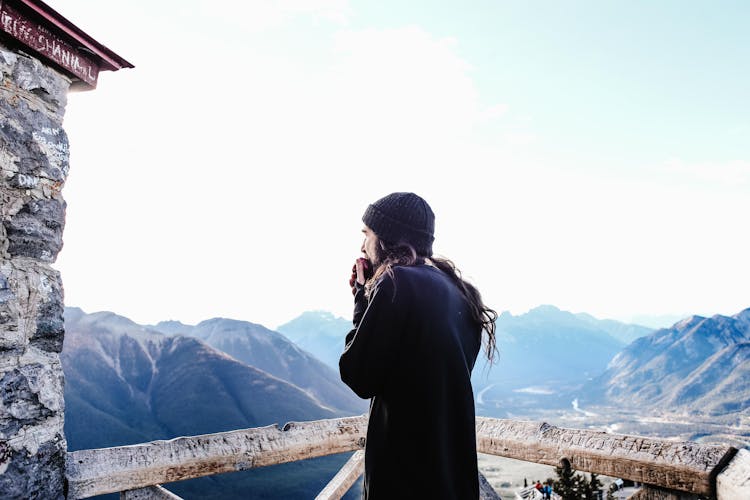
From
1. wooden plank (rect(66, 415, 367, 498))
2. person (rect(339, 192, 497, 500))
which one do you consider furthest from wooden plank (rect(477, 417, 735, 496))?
wooden plank (rect(66, 415, 367, 498))

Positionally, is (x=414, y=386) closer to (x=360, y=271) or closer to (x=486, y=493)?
(x=360, y=271)

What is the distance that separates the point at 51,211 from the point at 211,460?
1415 millimetres

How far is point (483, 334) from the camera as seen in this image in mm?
2150

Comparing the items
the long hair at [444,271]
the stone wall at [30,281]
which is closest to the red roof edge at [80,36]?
the stone wall at [30,281]

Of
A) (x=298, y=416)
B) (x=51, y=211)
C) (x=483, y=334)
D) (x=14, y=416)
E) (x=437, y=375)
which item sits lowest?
(x=298, y=416)

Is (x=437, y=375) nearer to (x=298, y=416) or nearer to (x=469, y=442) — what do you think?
(x=469, y=442)

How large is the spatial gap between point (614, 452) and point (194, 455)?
1.87 metres

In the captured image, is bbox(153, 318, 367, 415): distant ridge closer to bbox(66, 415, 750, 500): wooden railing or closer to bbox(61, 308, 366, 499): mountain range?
bbox(61, 308, 366, 499): mountain range

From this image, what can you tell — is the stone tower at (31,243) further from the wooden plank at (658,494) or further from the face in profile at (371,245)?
the wooden plank at (658,494)

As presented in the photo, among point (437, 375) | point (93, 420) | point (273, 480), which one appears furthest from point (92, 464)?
point (93, 420)

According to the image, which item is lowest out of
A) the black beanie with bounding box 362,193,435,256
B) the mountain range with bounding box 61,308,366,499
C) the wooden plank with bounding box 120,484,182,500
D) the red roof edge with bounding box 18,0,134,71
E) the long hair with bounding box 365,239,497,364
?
the mountain range with bounding box 61,308,366,499

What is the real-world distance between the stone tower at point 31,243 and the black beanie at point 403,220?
1.55 metres

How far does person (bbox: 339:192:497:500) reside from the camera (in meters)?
1.61

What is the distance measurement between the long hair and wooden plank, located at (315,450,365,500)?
1049 mm
